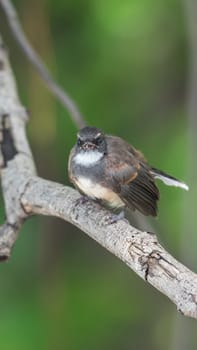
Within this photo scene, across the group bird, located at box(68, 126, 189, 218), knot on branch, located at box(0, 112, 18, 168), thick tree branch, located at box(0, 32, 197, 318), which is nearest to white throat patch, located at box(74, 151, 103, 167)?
bird, located at box(68, 126, 189, 218)

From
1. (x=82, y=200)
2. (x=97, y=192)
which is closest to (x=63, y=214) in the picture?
(x=82, y=200)

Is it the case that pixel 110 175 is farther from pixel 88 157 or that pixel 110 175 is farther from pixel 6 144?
pixel 6 144

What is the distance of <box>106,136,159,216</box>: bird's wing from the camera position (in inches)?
130

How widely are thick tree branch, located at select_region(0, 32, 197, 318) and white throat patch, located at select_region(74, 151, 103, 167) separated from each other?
13cm

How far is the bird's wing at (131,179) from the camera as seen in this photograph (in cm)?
329

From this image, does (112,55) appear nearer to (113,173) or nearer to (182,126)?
(182,126)

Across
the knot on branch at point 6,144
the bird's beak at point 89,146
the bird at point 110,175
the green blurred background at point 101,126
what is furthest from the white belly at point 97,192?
the green blurred background at point 101,126

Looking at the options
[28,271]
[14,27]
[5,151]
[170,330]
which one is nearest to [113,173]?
[5,151]

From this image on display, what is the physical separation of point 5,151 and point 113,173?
0.51 m

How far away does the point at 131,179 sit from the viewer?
3.34 metres

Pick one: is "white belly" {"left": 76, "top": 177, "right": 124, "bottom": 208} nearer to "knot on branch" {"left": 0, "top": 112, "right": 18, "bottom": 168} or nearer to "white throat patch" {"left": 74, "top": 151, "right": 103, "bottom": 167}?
"white throat patch" {"left": 74, "top": 151, "right": 103, "bottom": 167}

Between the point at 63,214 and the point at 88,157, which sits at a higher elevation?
the point at 88,157

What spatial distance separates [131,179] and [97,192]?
0.17 m

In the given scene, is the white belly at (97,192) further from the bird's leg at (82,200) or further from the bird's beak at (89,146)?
the bird's beak at (89,146)
